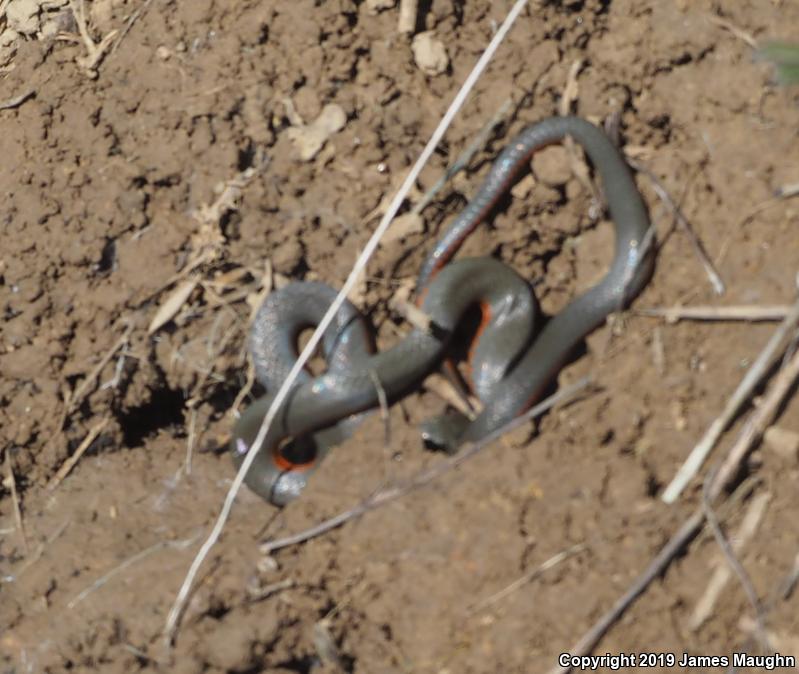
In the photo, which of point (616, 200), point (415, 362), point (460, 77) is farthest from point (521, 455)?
point (460, 77)

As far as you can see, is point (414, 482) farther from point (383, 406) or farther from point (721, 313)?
point (721, 313)

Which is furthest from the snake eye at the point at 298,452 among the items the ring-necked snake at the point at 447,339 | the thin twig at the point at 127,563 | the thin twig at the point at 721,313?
the thin twig at the point at 721,313

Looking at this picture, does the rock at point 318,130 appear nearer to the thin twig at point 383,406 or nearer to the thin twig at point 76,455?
the thin twig at point 383,406

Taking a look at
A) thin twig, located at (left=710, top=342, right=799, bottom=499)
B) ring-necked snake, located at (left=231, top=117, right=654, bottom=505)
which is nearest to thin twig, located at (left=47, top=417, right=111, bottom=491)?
ring-necked snake, located at (left=231, top=117, right=654, bottom=505)

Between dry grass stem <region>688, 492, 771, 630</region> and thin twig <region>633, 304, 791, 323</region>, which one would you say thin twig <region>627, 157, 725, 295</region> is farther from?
dry grass stem <region>688, 492, 771, 630</region>

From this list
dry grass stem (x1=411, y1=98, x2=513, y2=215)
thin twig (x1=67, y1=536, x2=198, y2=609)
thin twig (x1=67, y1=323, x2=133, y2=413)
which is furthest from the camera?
thin twig (x1=67, y1=323, x2=133, y2=413)

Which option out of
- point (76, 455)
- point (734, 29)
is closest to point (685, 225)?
point (734, 29)
